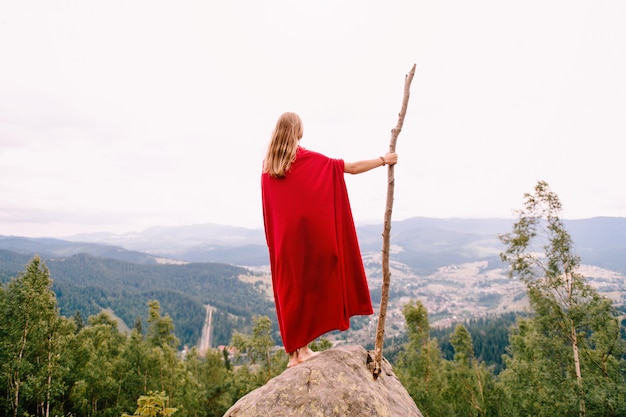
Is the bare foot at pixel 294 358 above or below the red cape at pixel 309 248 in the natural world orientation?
below

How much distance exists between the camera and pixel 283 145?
516 cm

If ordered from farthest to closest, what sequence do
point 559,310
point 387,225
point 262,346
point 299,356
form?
point 262,346, point 559,310, point 299,356, point 387,225

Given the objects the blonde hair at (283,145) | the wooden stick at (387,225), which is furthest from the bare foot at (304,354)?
the blonde hair at (283,145)

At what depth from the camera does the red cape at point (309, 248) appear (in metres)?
5.11

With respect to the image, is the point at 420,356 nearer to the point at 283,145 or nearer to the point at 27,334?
the point at 27,334

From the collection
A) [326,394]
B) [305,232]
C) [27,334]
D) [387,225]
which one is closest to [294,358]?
[326,394]

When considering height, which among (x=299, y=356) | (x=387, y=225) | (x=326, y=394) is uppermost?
(x=387, y=225)

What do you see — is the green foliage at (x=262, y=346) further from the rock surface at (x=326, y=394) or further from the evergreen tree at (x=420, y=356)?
the rock surface at (x=326, y=394)

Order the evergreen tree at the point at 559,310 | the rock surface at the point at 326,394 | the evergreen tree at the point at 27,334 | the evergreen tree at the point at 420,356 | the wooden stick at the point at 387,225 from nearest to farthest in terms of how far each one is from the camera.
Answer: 1. the rock surface at the point at 326,394
2. the wooden stick at the point at 387,225
3. the evergreen tree at the point at 559,310
4. the evergreen tree at the point at 27,334
5. the evergreen tree at the point at 420,356

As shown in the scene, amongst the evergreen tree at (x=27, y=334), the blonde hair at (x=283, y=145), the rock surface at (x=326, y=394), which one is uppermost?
the blonde hair at (x=283, y=145)

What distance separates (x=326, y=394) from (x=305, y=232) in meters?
2.08

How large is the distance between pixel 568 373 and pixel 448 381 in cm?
1503

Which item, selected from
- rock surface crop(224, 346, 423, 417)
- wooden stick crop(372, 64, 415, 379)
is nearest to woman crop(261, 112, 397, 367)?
wooden stick crop(372, 64, 415, 379)

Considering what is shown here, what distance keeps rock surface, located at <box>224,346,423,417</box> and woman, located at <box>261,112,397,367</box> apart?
1.52 feet
